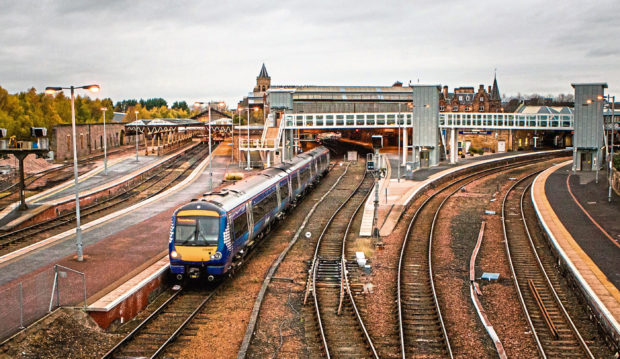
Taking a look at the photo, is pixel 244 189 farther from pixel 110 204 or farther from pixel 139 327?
pixel 110 204

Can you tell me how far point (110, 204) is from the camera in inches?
1320

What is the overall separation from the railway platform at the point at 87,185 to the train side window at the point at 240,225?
13076mm

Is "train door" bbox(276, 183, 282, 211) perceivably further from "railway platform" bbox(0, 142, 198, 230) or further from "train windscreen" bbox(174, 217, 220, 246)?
"railway platform" bbox(0, 142, 198, 230)

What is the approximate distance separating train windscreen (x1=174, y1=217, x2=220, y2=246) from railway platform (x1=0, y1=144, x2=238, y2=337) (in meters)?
1.73

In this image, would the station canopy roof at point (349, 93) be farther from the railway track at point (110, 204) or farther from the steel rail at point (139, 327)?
the steel rail at point (139, 327)

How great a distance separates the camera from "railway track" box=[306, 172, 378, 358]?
44.1ft

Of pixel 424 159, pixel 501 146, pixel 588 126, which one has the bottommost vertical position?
pixel 424 159

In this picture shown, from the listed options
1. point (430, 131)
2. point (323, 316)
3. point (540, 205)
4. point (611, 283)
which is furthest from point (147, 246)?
point (430, 131)

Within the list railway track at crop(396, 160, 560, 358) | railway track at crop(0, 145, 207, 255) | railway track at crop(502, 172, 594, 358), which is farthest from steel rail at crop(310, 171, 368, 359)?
railway track at crop(0, 145, 207, 255)

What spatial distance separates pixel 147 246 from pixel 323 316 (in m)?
8.94

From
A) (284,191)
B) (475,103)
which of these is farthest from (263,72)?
(284,191)

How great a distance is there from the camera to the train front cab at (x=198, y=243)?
55.7ft

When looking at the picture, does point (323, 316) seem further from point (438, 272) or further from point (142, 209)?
point (142, 209)

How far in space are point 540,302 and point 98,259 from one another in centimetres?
1462
